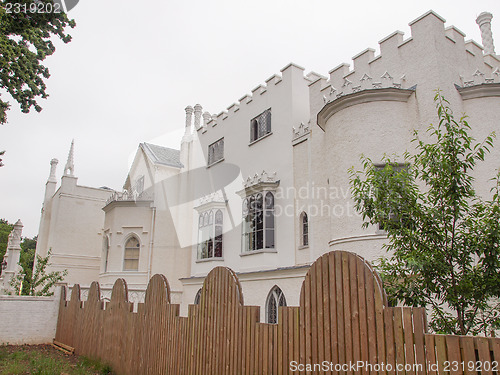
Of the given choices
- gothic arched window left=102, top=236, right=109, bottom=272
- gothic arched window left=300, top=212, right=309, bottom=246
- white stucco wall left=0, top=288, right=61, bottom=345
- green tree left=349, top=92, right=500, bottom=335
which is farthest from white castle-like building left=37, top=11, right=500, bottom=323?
green tree left=349, top=92, right=500, bottom=335

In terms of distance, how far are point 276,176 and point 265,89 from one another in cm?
390

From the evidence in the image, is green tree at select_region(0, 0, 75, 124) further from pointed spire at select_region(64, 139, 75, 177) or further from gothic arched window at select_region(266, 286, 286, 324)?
pointed spire at select_region(64, 139, 75, 177)

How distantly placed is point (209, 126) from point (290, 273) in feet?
32.3

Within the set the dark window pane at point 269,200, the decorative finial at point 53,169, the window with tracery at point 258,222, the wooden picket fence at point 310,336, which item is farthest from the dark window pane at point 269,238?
the decorative finial at point 53,169

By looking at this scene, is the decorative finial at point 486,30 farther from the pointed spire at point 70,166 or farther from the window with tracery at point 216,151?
the pointed spire at point 70,166

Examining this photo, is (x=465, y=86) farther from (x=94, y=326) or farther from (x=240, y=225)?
(x=94, y=326)

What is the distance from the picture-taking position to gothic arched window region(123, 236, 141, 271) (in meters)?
20.9

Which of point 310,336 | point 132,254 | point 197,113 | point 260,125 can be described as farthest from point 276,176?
point 310,336

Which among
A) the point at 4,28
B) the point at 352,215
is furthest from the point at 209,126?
the point at 4,28

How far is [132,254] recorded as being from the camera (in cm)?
2117

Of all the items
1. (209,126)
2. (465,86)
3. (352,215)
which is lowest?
(352,215)

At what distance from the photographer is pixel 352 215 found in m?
10.9

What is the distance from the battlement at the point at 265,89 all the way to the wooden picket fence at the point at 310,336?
33.2 ft

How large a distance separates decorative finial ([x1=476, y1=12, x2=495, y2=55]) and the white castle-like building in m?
0.04
